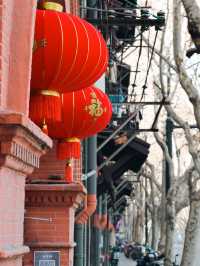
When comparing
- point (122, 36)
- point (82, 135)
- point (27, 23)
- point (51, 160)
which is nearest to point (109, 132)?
point (122, 36)

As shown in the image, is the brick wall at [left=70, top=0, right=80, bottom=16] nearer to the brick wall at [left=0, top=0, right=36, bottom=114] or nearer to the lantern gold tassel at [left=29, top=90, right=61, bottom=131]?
the lantern gold tassel at [left=29, top=90, right=61, bottom=131]

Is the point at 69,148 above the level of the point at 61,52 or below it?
below

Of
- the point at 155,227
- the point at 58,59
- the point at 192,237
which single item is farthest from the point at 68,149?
the point at 155,227

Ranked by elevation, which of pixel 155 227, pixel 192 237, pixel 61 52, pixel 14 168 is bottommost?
pixel 14 168

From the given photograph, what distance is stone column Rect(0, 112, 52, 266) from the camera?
4.25m

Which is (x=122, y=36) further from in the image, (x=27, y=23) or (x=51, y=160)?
(x=27, y=23)

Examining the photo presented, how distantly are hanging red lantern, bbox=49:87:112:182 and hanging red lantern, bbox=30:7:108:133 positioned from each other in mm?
1755

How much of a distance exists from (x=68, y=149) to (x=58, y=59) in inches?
111

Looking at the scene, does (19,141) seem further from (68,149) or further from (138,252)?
(138,252)

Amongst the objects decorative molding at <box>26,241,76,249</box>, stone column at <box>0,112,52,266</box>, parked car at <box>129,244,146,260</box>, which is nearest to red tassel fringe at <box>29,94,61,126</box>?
stone column at <box>0,112,52,266</box>

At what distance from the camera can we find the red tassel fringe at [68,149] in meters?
9.18

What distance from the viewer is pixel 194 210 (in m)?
20.7

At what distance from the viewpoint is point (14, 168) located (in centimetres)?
464

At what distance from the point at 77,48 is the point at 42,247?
3.14 m
